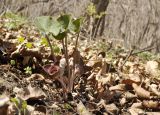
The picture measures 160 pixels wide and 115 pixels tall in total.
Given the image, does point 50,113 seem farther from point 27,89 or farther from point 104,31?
point 104,31

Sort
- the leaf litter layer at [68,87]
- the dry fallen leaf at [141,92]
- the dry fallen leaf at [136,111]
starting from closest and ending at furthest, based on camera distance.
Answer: the leaf litter layer at [68,87]
the dry fallen leaf at [136,111]
the dry fallen leaf at [141,92]

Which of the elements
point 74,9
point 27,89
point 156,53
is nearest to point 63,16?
point 27,89

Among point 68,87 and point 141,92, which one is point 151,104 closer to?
point 141,92

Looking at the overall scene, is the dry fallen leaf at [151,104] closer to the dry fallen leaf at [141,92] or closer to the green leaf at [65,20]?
the dry fallen leaf at [141,92]

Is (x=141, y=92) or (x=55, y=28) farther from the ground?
(x=55, y=28)

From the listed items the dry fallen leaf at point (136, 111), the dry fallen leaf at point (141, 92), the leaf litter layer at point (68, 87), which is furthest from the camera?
the dry fallen leaf at point (141, 92)

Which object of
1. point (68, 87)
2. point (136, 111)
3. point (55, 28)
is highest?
point (55, 28)

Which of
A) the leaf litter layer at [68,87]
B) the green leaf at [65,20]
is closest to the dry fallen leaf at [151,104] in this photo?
the leaf litter layer at [68,87]

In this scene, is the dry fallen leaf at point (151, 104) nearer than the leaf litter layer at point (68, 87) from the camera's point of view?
No

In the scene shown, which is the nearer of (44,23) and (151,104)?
(44,23)

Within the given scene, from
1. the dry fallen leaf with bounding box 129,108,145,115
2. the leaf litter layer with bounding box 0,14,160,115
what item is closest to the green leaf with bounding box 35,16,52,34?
the leaf litter layer with bounding box 0,14,160,115

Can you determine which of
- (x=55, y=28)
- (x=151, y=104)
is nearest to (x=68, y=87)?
(x=55, y=28)
